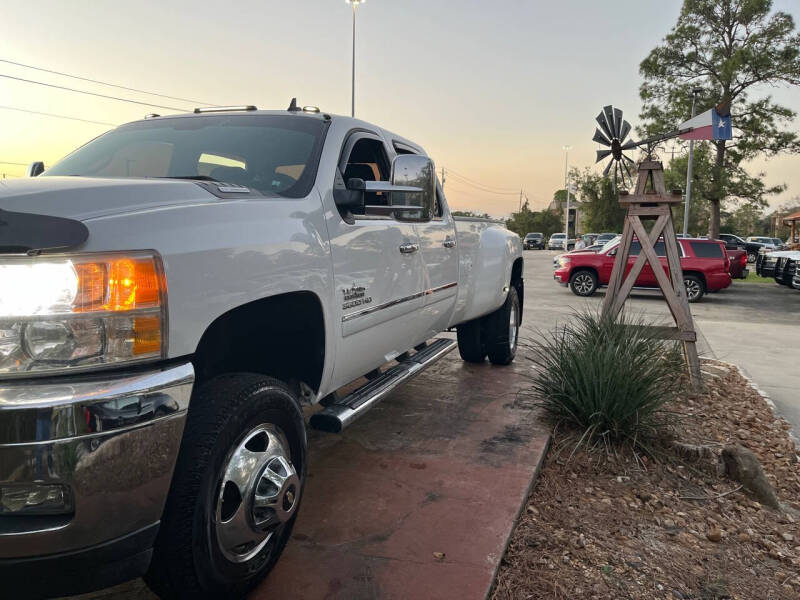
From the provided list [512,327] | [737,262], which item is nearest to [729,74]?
[737,262]

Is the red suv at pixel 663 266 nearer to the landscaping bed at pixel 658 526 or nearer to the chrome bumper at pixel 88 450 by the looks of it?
the landscaping bed at pixel 658 526

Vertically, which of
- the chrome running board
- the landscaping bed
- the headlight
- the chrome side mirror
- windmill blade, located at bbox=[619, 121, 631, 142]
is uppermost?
windmill blade, located at bbox=[619, 121, 631, 142]

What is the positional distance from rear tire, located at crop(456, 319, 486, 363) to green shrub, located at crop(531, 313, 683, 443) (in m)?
1.30

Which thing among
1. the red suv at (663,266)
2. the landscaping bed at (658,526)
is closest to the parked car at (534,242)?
the red suv at (663,266)

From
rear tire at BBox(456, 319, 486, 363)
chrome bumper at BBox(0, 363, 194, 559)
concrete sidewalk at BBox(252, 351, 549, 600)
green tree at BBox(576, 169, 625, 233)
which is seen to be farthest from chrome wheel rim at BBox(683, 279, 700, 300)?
green tree at BBox(576, 169, 625, 233)

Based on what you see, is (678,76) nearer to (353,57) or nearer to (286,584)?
(353,57)

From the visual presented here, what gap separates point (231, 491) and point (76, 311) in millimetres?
855

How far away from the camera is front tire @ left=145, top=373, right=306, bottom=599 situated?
77.3 inches

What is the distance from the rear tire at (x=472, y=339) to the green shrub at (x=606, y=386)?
1.30 metres

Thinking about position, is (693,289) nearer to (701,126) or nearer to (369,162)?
(701,126)

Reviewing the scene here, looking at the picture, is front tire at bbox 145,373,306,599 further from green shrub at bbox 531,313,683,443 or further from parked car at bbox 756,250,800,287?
parked car at bbox 756,250,800,287

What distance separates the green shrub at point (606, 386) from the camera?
4191 mm

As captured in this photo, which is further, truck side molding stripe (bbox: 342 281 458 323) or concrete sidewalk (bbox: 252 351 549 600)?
truck side molding stripe (bbox: 342 281 458 323)

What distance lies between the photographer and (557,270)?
53.6 ft
